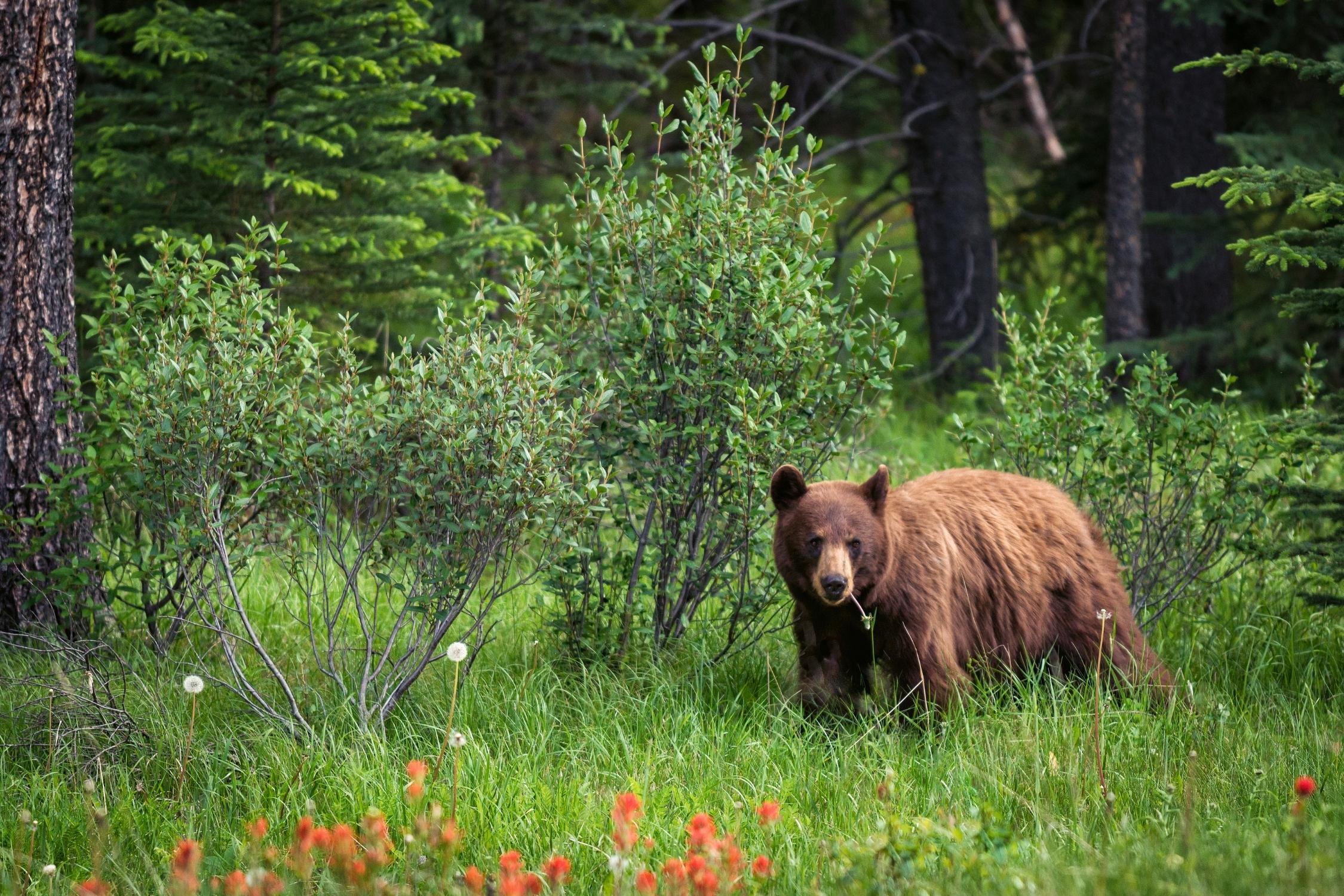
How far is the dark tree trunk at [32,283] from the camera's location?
489 centimetres

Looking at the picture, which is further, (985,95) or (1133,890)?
(985,95)

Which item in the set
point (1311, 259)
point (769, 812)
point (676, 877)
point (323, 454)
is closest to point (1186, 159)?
point (1311, 259)

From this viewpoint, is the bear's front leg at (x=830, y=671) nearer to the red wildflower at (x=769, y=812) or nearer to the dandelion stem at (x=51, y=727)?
the red wildflower at (x=769, y=812)

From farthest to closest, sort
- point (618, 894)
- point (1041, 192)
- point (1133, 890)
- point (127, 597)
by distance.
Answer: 1. point (1041, 192)
2. point (127, 597)
3. point (618, 894)
4. point (1133, 890)

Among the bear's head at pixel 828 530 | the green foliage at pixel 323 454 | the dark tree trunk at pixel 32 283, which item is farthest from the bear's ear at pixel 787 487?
the dark tree trunk at pixel 32 283

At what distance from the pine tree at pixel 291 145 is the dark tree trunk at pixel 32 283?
3.64 ft

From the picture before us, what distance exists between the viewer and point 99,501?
16.5 feet

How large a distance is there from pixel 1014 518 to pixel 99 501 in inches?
152

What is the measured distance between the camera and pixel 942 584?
14.9 ft

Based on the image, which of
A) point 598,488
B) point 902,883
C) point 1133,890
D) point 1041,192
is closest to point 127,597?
point 598,488

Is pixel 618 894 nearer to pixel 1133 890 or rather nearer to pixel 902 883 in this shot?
pixel 902 883

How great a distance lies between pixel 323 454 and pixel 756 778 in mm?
1928

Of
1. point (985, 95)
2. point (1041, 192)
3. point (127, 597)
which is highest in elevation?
point (985, 95)

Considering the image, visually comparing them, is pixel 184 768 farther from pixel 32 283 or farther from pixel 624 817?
pixel 32 283
